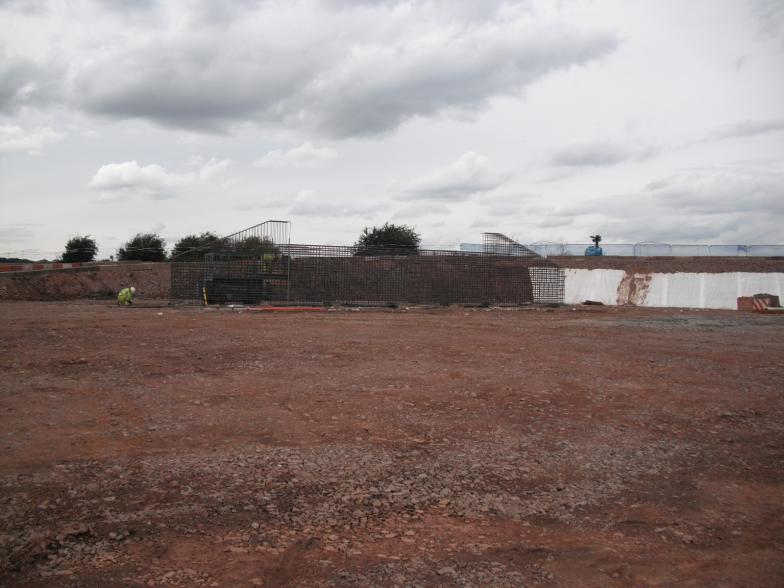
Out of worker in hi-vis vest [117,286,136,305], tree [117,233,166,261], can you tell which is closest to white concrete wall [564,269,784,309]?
worker in hi-vis vest [117,286,136,305]

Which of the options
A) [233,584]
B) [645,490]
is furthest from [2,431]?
[645,490]

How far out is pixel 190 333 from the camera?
13.8 metres

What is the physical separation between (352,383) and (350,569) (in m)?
5.09

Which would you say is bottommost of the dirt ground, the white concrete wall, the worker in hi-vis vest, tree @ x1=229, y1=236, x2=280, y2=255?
the dirt ground

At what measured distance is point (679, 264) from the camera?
3719 centimetres

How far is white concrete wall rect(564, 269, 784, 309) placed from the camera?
85.9 feet

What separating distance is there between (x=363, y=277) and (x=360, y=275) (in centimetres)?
19

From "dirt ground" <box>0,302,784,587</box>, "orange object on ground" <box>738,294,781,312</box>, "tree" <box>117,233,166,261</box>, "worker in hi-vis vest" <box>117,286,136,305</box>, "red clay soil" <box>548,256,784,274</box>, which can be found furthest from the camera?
"tree" <box>117,233,166,261</box>

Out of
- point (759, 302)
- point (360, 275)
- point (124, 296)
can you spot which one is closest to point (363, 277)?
point (360, 275)

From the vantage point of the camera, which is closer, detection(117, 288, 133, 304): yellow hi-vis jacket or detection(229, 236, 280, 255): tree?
detection(117, 288, 133, 304): yellow hi-vis jacket

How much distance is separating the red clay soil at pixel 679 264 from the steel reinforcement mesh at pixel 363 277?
814cm

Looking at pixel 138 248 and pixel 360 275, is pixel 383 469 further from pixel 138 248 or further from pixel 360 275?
pixel 138 248

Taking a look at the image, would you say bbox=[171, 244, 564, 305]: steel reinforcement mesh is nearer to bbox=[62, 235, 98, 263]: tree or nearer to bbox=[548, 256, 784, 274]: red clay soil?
bbox=[548, 256, 784, 274]: red clay soil

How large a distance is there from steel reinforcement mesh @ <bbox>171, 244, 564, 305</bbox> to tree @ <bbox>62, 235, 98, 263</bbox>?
23936 millimetres
